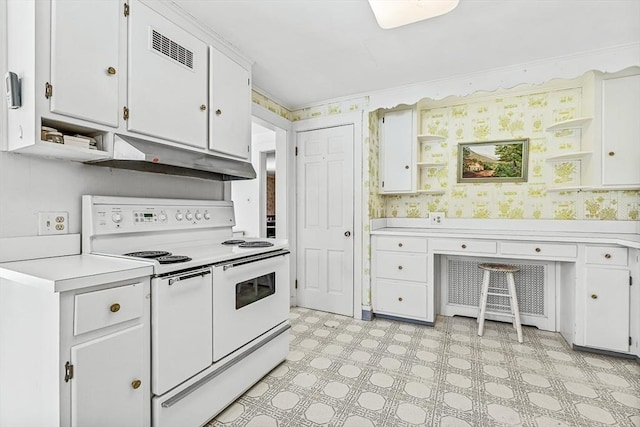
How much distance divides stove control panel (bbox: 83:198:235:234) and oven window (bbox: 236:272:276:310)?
636 millimetres

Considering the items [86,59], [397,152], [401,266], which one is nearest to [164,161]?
[86,59]

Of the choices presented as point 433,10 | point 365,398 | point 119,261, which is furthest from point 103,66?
point 365,398

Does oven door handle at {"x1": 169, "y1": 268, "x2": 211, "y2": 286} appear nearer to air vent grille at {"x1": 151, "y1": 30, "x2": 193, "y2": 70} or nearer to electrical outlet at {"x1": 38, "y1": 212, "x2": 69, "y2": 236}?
electrical outlet at {"x1": 38, "y1": 212, "x2": 69, "y2": 236}

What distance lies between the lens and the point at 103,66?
154cm

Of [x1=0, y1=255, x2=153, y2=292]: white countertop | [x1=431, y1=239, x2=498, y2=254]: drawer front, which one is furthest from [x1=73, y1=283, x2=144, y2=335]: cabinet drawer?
[x1=431, y1=239, x2=498, y2=254]: drawer front

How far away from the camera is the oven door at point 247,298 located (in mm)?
1711

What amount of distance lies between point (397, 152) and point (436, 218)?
0.87 m

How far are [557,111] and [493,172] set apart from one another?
2.59ft

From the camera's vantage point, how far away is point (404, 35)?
86.9 inches

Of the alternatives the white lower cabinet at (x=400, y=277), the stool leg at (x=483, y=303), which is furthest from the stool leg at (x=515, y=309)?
the white lower cabinet at (x=400, y=277)

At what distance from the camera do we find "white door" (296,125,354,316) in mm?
3381

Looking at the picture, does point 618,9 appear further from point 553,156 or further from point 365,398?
point 365,398

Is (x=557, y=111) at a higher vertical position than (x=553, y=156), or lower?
higher

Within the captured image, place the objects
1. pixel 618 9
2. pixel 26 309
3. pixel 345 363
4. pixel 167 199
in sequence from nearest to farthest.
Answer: pixel 26 309
pixel 618 9
pixel 167 199
pixel 345 363
